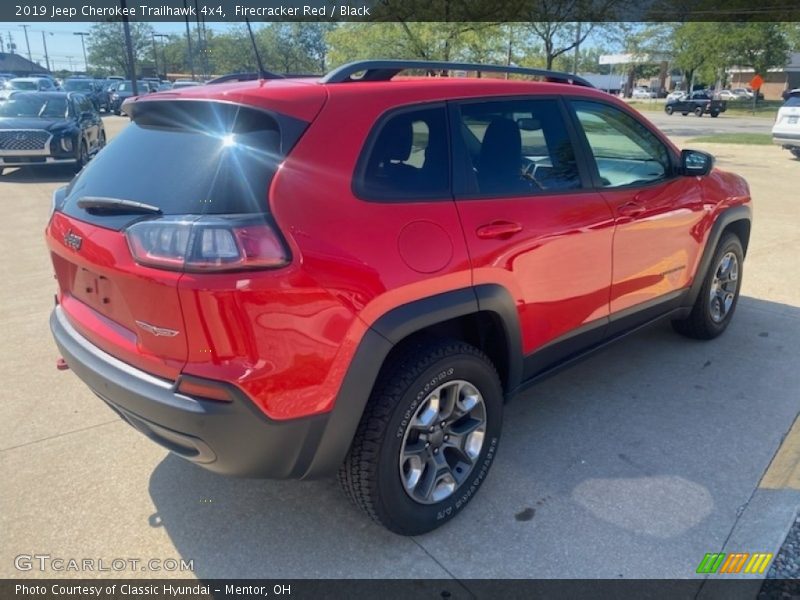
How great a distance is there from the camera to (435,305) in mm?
2416

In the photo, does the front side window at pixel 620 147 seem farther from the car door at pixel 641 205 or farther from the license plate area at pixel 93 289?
the license plate area at pixel 93 289

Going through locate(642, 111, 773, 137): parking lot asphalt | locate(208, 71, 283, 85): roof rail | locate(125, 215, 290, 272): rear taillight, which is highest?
locate(208, 71, 283, 85): roof rail

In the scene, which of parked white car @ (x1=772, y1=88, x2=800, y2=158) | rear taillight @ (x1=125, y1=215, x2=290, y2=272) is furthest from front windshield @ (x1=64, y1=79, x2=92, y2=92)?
rear taillight @ (x1=125, y1=215, x2=290, y2=272)

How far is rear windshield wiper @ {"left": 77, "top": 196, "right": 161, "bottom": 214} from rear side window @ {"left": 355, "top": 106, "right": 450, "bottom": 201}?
733 mm

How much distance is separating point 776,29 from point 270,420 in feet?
174

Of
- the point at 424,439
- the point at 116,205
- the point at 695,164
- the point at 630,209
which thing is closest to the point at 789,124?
the point at 695,164

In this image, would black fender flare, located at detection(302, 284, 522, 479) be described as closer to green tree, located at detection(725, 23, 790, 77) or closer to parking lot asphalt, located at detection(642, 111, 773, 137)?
parking lot asphalt, located at detection(642, 111, 773, 137)

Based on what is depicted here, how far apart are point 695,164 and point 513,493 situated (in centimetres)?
236

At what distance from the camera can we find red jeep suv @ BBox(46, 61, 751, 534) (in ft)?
6.68

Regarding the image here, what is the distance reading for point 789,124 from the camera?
623 inches

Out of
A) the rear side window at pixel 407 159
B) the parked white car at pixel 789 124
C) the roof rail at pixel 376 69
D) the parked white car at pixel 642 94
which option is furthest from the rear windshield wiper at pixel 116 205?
the parked white car at pixel 642 94

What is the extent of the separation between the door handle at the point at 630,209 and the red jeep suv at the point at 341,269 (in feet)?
0.36

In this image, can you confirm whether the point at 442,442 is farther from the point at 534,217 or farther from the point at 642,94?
the point at 642,94

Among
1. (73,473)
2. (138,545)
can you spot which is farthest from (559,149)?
(73,473)
